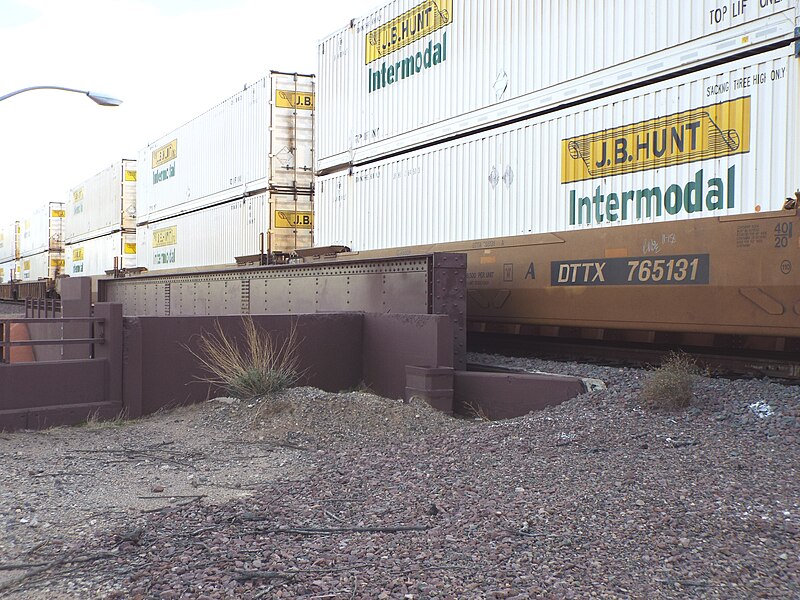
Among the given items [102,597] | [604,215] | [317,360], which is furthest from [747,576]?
[317,360]

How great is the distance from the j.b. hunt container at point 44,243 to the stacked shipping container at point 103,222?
9.40ft

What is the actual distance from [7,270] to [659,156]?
51.7m

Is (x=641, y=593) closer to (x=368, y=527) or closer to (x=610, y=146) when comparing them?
(x=368, y=527)

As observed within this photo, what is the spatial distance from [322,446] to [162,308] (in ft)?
33.8

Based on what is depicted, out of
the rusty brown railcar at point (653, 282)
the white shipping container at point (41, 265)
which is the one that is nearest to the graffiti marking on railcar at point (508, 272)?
the rusty brown railcar at point (653, 282)

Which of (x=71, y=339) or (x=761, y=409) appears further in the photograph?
(x=71, y=339)

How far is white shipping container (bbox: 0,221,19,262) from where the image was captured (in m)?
47.6

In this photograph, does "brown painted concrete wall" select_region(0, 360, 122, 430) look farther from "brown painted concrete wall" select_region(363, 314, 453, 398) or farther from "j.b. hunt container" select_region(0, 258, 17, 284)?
"j.b. hunt container" select_region(0, 258, 17, 284)

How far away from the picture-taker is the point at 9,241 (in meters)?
49.9

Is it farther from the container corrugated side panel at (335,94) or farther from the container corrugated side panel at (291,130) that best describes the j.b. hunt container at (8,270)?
the container corrugated side panel at (335,94)

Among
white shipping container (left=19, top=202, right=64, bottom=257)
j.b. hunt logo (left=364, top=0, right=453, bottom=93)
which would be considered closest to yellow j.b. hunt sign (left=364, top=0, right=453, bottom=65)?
j.b. hunt logo (left=364, top=0, right=453, bottom=93)

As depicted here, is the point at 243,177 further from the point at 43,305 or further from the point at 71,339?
the point at 71,339

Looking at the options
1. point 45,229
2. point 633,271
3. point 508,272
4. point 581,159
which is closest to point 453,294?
point 508,272

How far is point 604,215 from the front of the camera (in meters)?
8.23
